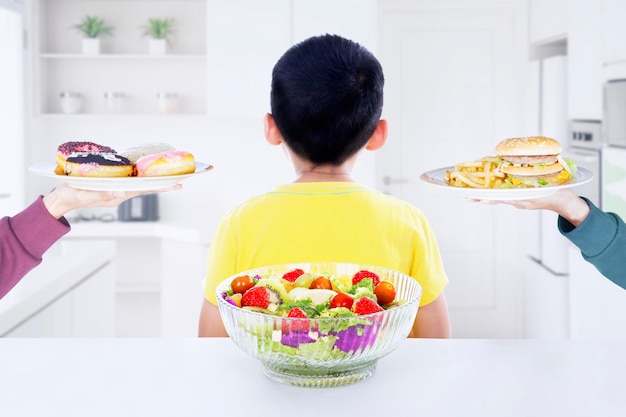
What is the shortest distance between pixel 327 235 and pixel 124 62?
10.8ft

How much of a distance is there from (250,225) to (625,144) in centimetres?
168

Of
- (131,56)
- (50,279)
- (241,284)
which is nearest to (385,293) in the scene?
(241,284)

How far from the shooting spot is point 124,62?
4.26 meters

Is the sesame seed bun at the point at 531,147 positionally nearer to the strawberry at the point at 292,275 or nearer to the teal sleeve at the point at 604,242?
the teal sleeve at the point at 604,242

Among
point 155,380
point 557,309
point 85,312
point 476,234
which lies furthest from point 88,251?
point 476,234

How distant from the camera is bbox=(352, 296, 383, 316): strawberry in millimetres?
841

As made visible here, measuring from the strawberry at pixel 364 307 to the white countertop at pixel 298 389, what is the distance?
95 mm

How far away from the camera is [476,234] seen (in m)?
4.45

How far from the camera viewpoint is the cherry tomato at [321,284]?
0.95 meters

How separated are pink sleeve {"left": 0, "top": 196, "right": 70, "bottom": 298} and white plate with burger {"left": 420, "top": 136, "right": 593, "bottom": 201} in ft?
2.11

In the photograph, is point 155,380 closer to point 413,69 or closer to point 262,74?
point 262,74

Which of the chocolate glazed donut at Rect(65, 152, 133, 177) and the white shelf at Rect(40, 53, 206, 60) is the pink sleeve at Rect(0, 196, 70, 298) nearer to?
the chocolate glazed donut at Rect(65, 152, 133, 177)

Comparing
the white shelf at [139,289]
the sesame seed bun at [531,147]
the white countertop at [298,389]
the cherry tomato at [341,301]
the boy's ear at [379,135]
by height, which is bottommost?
the white shelf at [139,289]

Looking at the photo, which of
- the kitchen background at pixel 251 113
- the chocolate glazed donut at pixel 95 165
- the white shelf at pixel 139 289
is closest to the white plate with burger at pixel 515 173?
the chocolate glazed donut at pixel 95 165
